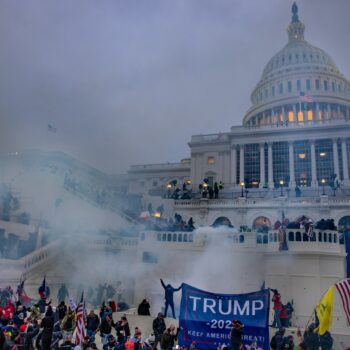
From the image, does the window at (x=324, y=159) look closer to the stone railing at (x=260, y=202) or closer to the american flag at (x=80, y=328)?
the stone railing at (x=260, y=202)

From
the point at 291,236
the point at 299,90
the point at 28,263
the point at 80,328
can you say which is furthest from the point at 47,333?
the point at 299,90

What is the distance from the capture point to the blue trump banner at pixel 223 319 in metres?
9.37

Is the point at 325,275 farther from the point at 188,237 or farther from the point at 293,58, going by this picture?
the point at 293,58

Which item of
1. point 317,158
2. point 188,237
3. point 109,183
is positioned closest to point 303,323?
point 188,237

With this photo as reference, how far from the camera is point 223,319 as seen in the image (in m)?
9.65

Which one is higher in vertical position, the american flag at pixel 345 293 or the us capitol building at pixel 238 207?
the us capitol building at pixel 238 207

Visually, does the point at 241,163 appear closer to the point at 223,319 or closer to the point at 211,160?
the point at 211,160

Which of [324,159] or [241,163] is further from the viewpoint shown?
[241,163]

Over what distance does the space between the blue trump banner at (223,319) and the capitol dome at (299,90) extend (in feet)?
183

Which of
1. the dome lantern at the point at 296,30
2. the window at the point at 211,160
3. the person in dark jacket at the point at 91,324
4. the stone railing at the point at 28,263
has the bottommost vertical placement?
the person in dark jacket at the point at 91,324

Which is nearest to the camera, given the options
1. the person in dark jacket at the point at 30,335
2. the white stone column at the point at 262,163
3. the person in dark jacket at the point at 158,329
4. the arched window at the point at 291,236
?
the person in dark jacket at the point at 30,335

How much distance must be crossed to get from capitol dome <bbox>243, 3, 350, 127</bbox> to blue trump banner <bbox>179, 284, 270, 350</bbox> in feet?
183

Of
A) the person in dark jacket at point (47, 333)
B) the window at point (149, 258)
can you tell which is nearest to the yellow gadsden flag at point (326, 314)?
the person in dark jacket at point (47, 333)

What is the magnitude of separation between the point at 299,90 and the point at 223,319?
75.7 meters
